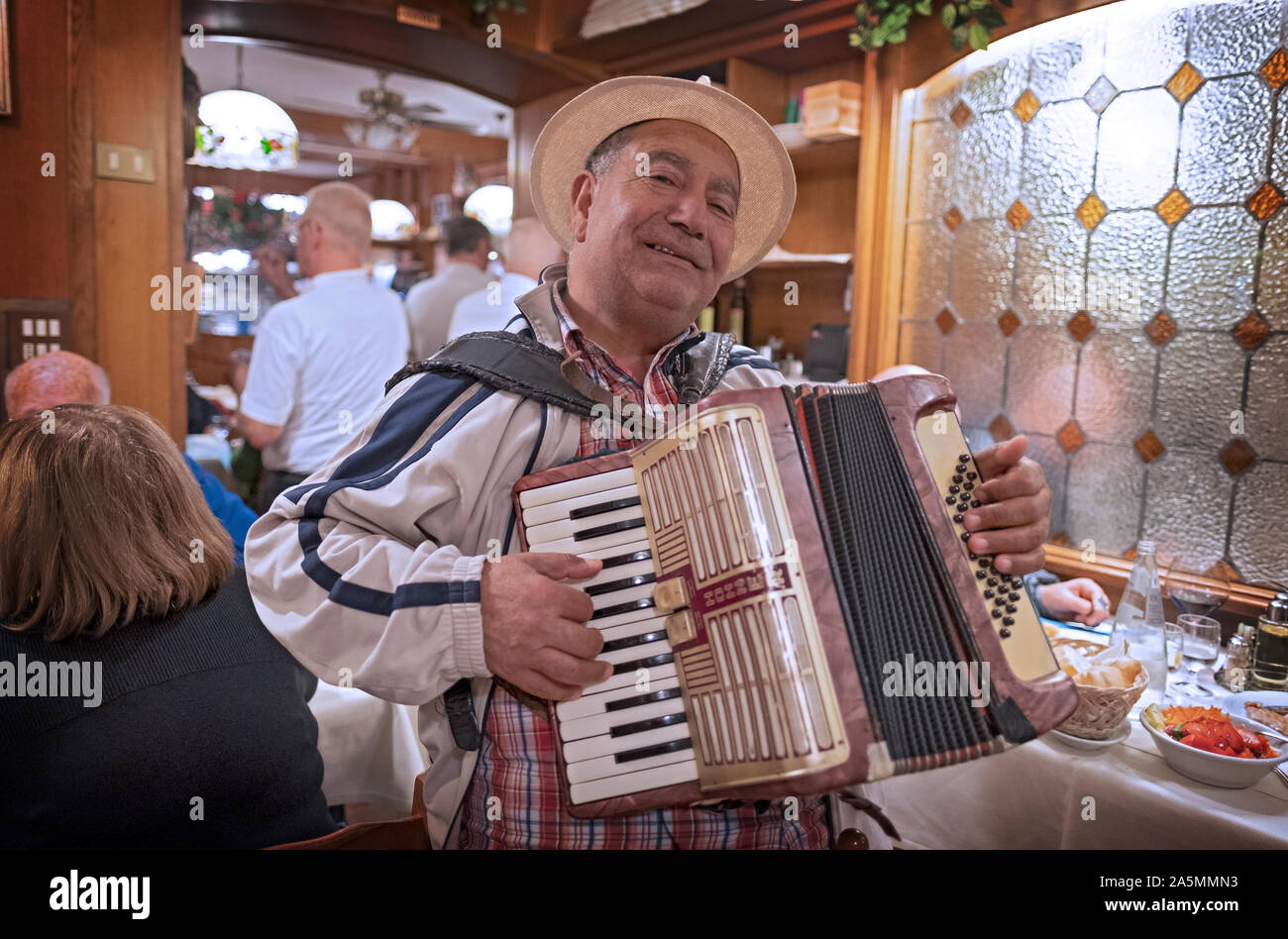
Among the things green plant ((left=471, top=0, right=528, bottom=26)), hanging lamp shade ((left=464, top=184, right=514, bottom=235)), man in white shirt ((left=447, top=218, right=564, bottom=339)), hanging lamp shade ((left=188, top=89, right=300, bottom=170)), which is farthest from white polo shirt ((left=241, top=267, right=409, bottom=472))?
hanging lamp shade ((left=464, top=184, right=514, bottom=235))

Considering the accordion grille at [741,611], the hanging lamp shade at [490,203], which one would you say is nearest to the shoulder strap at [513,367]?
the accordion grille at [741,611]

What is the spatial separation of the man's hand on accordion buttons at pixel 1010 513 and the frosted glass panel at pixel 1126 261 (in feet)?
5.82

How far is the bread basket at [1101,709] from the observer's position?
61.1 inches

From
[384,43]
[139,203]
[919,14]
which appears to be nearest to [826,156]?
[919,14]

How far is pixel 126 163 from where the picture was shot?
10.0ft

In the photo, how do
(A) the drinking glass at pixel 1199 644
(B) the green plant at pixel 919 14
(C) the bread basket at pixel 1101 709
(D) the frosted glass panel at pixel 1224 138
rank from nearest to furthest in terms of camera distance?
(C) the bread basket at pixel 1101 709 → (A) the drinking glass at pixel 1199 644 → (D) the frosted glass panel at pixel 1224 138 → (B) the green plant at pixel 919 14

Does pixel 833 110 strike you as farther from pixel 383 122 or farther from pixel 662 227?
pixel 383 122

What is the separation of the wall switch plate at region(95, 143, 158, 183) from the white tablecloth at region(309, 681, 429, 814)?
218 cm

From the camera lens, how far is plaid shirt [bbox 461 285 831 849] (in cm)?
116

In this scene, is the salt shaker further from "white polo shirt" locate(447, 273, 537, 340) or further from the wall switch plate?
the wall switch plate

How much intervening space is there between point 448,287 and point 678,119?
9.06 ft

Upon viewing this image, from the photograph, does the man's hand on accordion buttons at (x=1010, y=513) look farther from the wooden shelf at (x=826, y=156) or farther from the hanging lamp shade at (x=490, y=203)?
the hanging lamp shade at (x=490, y=203)

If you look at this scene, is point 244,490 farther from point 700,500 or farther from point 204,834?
point 700,500
